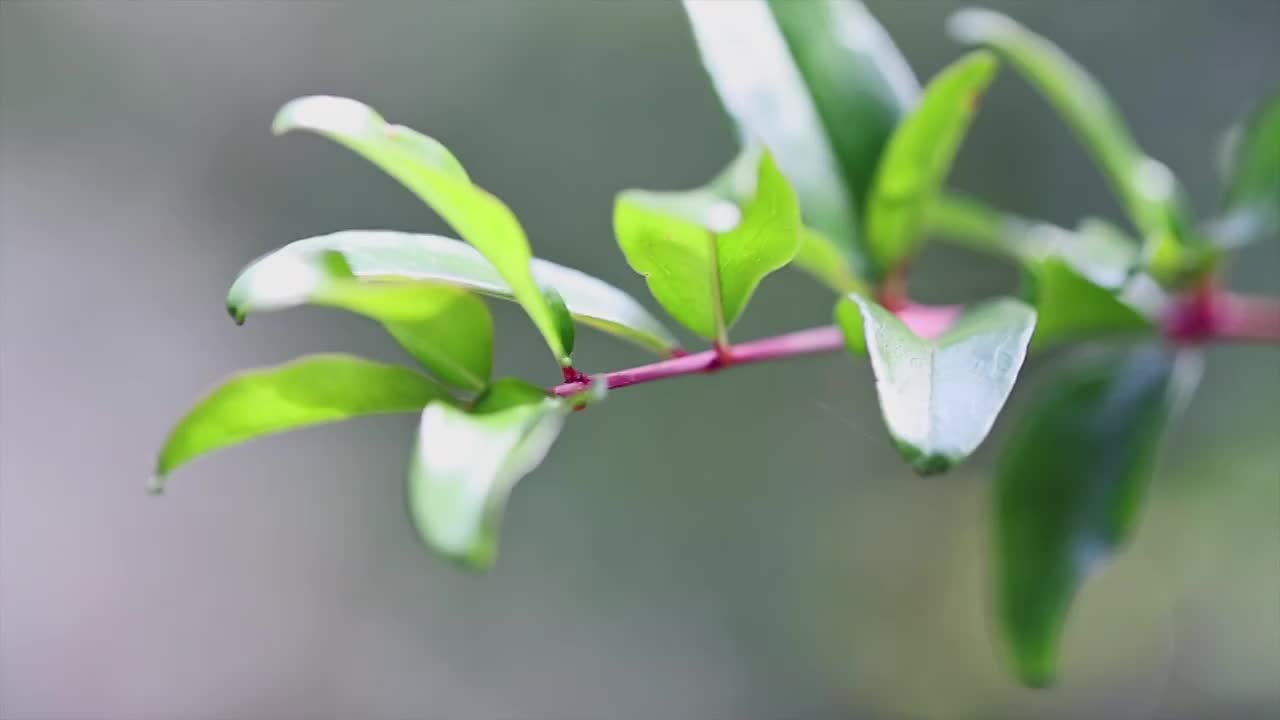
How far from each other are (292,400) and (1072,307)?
37cm

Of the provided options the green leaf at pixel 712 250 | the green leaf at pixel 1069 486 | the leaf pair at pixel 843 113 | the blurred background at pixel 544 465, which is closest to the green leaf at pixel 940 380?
the green leaf at pixel 712 250

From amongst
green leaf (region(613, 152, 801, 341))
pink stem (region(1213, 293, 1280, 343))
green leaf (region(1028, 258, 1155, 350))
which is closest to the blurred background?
pink stem (region(1213, 293, 1280, 343))

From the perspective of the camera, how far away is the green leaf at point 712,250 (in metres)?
Answer: 0.33

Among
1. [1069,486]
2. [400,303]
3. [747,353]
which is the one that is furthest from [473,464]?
[1069,486]

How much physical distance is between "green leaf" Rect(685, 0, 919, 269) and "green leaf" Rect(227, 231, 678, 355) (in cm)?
16

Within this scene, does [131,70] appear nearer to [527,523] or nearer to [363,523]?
[363,523]

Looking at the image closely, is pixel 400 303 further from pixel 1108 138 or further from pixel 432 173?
pixel 1108 138

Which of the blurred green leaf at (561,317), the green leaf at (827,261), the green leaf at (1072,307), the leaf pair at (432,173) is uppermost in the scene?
the green leaf at (1072,307)

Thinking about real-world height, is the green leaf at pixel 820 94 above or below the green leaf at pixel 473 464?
above

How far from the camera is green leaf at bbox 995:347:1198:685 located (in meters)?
0.57

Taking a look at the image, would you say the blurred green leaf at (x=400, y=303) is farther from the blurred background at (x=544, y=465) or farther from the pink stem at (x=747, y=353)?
the blurred background at (x=544, y=465)

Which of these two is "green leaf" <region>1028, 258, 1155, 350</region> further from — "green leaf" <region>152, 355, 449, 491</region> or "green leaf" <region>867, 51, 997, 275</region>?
"green leaf" <region>152, 355, 449, 491</region>

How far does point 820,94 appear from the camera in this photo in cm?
55

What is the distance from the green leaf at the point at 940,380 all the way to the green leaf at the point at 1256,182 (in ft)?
1.01
